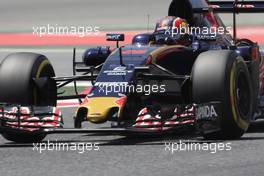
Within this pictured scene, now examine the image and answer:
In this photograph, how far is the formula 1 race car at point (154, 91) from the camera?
8.75 m

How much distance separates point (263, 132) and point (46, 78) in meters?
2.59

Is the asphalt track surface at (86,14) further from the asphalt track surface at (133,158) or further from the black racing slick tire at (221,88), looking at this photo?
the black racing slick tire at (221,88)

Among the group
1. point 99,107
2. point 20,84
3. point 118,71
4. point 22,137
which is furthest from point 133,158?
point 20,84

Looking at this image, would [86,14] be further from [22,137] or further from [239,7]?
[22,137]

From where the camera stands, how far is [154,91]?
32.4 ft

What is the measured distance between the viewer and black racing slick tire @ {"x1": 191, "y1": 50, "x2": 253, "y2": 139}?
28.6ft

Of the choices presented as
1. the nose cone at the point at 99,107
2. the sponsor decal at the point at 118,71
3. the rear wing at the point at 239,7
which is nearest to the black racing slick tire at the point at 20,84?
the nose cone at the point at 99,107

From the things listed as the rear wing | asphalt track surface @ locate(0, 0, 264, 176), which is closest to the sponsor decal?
asphalt track surface @ locate(0, 0, 264, 176)

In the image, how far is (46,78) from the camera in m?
9.87

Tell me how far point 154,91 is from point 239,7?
2332 millimetres

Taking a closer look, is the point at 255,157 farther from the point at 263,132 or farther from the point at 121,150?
the point at 263,132

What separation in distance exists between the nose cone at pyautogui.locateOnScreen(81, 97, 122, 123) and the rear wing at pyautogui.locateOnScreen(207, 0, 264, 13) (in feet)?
10.1

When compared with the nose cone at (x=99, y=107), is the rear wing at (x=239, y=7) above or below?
above

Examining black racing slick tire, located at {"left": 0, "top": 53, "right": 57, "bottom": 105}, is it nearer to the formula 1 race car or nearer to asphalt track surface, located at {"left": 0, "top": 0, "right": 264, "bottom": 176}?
the formula 1 race car
